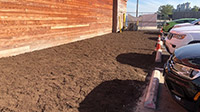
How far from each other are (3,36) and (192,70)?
5.43 meters

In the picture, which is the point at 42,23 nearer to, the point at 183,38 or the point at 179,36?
the point at 179,36

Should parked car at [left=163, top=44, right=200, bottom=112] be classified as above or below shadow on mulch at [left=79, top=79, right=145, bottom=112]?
above

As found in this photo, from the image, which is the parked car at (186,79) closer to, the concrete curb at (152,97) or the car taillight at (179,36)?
the concrete curb at (152,97)

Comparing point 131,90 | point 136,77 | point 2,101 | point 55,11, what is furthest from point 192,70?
point 55,11

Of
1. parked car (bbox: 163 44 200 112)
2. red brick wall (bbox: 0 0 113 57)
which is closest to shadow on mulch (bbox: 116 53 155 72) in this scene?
parked car (bbox: 163 44 200 112)

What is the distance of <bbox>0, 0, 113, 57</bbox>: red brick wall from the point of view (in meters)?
5.09

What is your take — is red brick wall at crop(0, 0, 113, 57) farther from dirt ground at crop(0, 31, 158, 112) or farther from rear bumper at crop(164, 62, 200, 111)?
rear bumper at crop(164, 62, 200, 111)

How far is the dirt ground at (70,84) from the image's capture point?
8.59ft

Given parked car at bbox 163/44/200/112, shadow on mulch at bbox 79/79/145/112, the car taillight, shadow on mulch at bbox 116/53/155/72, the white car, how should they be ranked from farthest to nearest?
shadow on mulch at bbox 116/53/155/72, the car taillight, the white car, shadow on mulch at bbox 79/79/145/112, parked car at bbox 163/44/200/112

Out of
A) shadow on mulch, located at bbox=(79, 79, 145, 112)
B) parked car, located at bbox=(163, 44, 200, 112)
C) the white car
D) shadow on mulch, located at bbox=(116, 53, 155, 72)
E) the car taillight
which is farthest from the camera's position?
shadow on mulch, located at bbox=(116, 53, 155, 72)

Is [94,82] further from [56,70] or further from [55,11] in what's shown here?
[55,11]

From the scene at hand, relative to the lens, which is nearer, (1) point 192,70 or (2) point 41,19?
(1) point 192,70

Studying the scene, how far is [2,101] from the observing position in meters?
2.63

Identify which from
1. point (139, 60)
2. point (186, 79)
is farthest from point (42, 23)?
point (186, 79)
